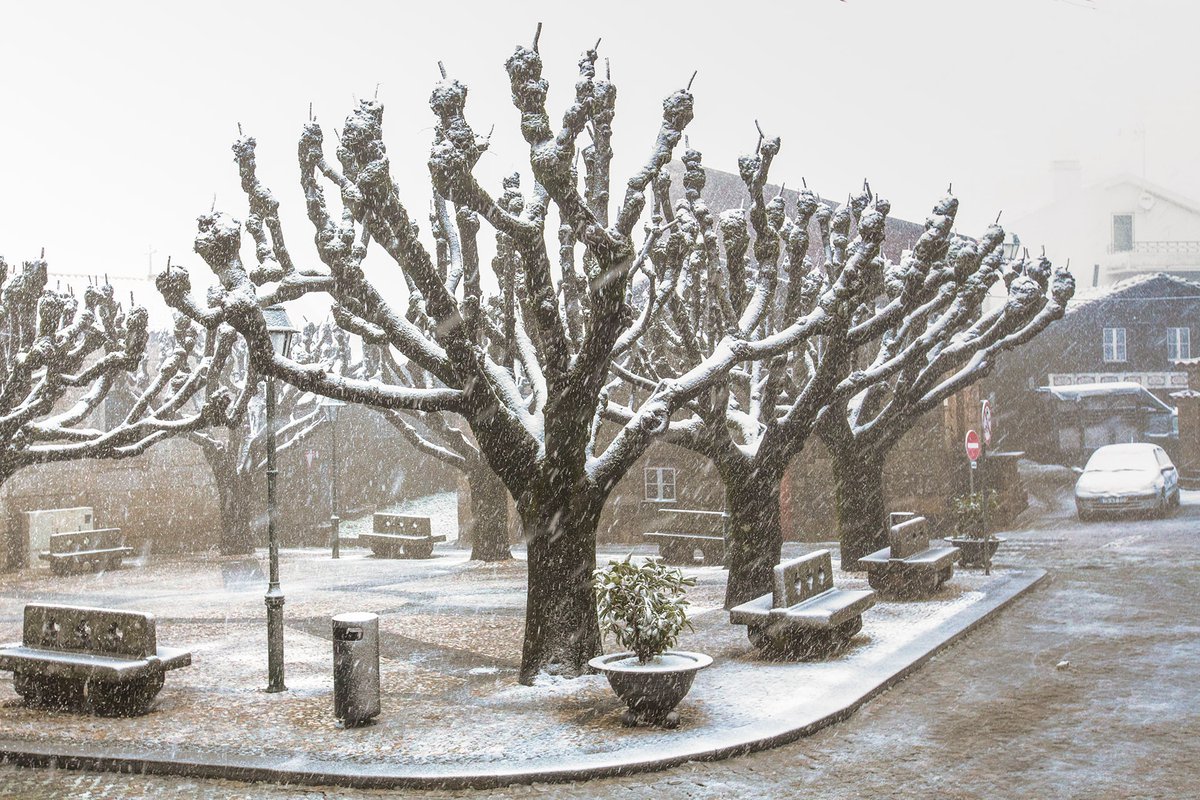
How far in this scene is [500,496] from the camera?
2398 centimetres

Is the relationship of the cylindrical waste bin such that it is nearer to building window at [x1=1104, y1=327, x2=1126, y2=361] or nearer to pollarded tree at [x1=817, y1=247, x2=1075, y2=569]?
pollarded tree at [x1=817, y1=247, x2=1075, y2=569]

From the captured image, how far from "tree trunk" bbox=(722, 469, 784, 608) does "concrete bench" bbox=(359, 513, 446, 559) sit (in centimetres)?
1293

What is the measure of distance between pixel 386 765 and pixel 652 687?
202 cm

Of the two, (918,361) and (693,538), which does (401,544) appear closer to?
(693,538)

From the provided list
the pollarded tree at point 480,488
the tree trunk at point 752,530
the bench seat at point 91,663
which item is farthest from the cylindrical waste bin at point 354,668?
the pollarded tree at point 480,488

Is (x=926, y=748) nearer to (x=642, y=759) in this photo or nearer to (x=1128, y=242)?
(x=642, y=759)

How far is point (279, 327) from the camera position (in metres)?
10.5

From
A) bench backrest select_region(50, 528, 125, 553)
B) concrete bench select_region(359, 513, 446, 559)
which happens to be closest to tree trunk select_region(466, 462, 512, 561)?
concrete bench select_region(359, 513, 446, 559)

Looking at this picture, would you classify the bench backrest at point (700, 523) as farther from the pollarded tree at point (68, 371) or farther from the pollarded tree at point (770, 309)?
the pollarded tree at point (68, 371)

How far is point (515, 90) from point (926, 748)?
6224 mm

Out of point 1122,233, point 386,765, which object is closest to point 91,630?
point 386,765

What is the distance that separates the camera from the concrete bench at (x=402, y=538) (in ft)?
86.1

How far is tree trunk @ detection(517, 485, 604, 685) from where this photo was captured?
1034 cm

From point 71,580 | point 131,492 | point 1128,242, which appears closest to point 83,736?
point 71,580
